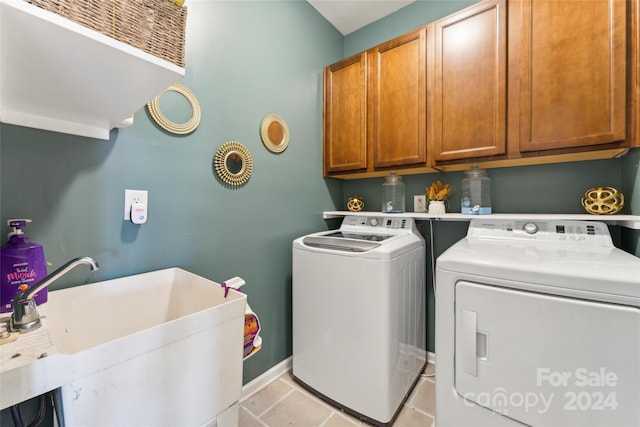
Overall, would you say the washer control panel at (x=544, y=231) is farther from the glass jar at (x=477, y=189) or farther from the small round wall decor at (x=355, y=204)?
the small round wall decor at (x=355, y=204)

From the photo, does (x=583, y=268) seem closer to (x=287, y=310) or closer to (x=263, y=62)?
(x=287, y=310)

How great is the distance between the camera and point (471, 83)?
148 cm

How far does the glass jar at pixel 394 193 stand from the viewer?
2068 mm

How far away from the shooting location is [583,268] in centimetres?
89

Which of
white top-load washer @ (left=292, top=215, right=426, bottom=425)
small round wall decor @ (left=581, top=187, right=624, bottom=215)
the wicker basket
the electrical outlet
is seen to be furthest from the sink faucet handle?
small round wall decor @ (left=581, top=187, right=624, bottom=215)

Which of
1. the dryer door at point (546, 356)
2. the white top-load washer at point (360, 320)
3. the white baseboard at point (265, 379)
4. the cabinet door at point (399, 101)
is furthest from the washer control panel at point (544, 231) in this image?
the white baseboard at point (265, 379)

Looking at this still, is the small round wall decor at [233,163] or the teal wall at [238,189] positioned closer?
the teal wall at [238,189]

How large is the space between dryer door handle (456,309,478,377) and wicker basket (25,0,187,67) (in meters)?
1.31

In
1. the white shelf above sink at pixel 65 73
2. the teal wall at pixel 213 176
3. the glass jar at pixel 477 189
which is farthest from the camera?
the glass jar at pixel 477 189

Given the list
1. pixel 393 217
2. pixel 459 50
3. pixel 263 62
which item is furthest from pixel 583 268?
pixel 263 62

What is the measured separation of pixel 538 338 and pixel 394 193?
1.36 m

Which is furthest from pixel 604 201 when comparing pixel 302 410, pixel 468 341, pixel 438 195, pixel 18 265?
pixel 18 265

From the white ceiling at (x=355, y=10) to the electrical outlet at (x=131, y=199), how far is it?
75.8 inches

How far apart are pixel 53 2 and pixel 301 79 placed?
1.63 m
